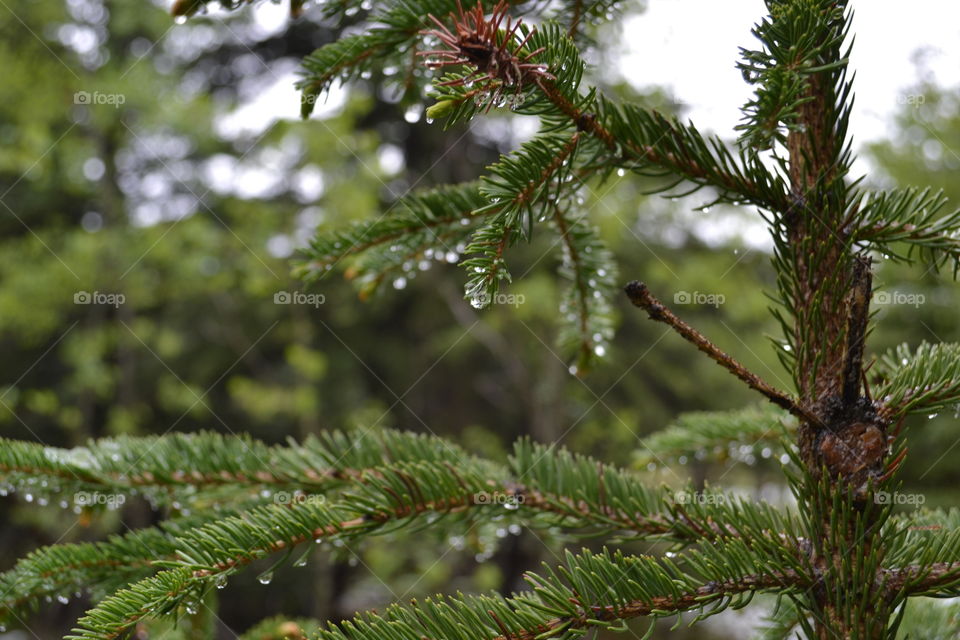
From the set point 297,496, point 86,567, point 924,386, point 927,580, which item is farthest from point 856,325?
point 86,567

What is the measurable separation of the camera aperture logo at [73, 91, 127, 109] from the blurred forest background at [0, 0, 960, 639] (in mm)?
86

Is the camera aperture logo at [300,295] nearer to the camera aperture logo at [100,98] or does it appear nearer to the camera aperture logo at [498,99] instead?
the camera aperture logo at [498,99]

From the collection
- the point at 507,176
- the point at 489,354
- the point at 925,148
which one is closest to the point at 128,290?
the point at 489,354

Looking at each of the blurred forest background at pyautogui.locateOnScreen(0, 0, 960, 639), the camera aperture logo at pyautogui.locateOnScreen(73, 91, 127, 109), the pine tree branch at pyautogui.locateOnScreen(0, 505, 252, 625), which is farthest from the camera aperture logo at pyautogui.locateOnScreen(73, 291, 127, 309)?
the pine tree branch at pyautogui.locateOnScreen(0, 505, 252, 625)

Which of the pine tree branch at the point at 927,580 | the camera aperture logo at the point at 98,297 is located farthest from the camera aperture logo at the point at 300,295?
the pine tree branch at the point at 927,580

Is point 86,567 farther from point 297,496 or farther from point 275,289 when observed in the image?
point 275,289

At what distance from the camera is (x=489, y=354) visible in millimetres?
8641

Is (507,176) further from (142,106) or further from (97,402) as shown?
(97,402)

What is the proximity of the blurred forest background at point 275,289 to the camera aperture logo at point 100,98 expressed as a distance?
9 centimetres

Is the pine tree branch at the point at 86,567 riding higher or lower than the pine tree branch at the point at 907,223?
lower

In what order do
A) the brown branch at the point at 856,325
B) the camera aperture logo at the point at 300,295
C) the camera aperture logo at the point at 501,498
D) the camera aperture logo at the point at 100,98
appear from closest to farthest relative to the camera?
the brown branch at the point at 856,325
the camera aperture logo at the point at 501,498
the camera aperture logo at the point at 300,295
the camera aperture logo at the point at 100,98

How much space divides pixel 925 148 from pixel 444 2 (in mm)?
9150

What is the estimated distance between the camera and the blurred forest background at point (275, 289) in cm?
644

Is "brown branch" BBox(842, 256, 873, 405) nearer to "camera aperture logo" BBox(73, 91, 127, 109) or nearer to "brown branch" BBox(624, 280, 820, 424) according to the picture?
"brown branch" BBox(624, 280, 820, 424)
